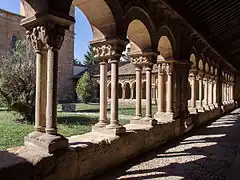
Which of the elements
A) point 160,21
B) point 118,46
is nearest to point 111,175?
point 118,46

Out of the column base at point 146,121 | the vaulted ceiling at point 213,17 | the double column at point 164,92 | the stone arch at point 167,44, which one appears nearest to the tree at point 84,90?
the vaulted ceiling at point 213,17

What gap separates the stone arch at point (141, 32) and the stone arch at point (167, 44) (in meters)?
0.79

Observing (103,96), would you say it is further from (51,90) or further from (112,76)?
(51,90)

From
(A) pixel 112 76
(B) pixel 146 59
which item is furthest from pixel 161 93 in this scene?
(A) pixel 112 76

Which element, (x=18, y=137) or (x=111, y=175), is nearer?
(x=111, y=175)

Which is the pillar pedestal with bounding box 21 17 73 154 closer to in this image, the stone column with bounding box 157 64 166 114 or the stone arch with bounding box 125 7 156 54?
the stone arch with bounding box 125 7 156 54

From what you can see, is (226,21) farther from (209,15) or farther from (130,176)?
(130,176)

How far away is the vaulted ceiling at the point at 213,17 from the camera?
572 centimetres

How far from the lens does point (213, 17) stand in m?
6.95

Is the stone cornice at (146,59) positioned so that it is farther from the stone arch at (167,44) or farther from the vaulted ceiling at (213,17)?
the vaulted ceiling at (213,17)

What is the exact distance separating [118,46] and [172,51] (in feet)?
8.69

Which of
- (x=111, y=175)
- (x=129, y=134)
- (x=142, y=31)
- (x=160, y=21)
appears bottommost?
(x=111, y=175)

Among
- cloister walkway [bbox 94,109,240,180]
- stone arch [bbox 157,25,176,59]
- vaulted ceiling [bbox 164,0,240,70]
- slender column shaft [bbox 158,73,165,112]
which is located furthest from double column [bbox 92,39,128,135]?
slender column shaft [bbox 158,73,165,112]

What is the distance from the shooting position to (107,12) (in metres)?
3.75
